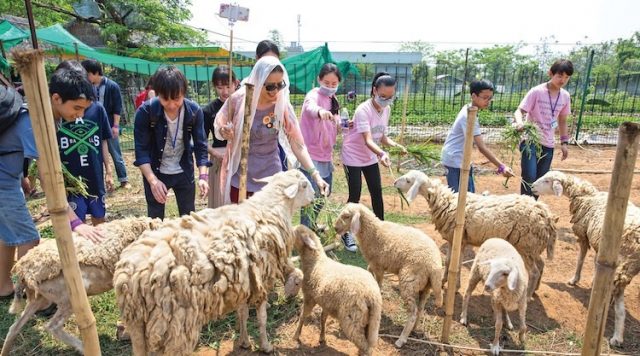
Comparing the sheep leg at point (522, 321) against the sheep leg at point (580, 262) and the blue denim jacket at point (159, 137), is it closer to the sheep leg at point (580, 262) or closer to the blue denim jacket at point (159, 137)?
the sheep leg at point (580, 262)

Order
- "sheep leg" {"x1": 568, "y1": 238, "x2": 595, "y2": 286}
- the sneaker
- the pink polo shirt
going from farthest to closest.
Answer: the sneaker
the pink polo shirt
"sheep leg" {"x1": 568, "y1": 238, "x2": 595, "y2": 286}

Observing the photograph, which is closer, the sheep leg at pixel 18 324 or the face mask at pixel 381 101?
the sheep leg at pixel 18 324

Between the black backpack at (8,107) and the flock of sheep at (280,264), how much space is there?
3.37 feet

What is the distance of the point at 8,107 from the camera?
9.86 feet

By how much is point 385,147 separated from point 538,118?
2.30m

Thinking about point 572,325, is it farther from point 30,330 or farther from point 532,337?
point 30,330

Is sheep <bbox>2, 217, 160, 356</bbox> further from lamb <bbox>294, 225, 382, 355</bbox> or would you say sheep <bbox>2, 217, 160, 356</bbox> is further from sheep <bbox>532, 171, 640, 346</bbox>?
sheep <bbox>532, 171, 640, 346</bbox>

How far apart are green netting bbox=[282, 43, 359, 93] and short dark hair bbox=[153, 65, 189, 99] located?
10235 millimetres

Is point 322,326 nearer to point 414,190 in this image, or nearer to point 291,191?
point 291,191

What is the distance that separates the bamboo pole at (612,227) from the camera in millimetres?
1839

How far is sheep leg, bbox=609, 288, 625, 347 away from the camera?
384 cm

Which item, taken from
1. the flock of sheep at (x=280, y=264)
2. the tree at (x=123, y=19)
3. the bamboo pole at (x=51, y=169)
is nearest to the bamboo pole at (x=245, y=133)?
the flock of sheep at (x=280, y=264)

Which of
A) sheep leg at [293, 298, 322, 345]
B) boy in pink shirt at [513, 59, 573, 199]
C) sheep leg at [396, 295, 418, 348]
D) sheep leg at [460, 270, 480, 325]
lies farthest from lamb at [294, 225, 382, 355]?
boy in pink shirt at [513, 59, 573, 199]

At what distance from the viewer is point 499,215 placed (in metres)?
4.54
